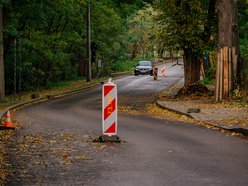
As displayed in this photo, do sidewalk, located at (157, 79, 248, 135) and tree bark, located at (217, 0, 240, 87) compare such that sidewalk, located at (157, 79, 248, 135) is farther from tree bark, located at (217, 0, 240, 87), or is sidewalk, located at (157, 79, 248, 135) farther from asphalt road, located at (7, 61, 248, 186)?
tree bark, located at (217, 0, 240, 87)

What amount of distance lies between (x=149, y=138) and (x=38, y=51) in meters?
25.3

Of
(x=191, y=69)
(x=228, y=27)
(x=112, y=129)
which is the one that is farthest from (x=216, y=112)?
(x=191, y=69)

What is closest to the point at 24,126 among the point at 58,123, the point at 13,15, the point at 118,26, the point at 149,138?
the point at 58,123

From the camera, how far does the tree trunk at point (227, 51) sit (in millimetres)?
20453

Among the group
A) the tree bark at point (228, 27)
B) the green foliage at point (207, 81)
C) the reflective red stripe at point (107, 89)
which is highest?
the tree bark at point (228, 27)

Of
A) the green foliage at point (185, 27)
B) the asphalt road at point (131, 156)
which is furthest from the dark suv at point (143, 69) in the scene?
the asphalt road at point (131, 156)

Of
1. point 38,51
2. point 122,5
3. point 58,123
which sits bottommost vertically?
point 58,123

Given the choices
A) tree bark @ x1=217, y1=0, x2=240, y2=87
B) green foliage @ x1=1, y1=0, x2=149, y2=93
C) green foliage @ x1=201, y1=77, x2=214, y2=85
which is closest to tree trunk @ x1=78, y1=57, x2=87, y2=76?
green foliage @ x1=1, y1=0, x2=149, y2=93

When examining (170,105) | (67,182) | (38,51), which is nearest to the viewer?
(67,182)

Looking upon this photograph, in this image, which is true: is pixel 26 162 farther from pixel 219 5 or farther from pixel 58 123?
pixel 219 5

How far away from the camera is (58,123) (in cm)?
1515

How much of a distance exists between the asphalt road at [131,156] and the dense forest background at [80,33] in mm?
9268

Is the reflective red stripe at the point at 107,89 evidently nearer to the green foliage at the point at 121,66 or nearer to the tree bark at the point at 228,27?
the tree bark at the point at 228,27

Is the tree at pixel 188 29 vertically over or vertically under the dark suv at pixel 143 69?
over
